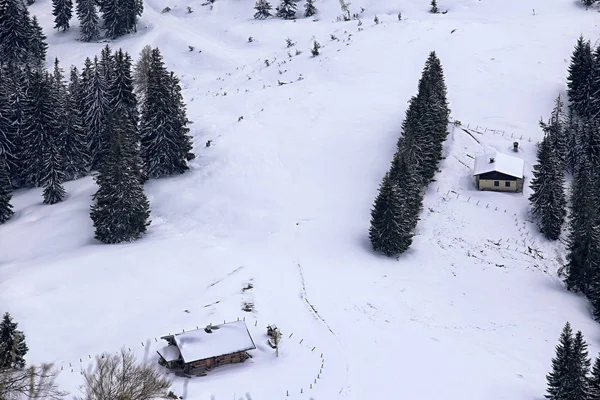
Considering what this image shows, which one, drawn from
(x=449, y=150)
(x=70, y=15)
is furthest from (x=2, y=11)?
(x=449, y=150)

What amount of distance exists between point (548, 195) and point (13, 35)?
239 feet

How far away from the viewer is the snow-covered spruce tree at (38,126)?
218ft

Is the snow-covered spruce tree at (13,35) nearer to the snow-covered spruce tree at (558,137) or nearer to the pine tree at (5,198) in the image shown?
the pine tree at (5,198)

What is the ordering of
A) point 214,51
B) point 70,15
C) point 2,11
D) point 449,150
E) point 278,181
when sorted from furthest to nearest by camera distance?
point 70,15, point 214,51, point 2,11, point 449,150, point 278,181

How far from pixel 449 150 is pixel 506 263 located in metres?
16.2

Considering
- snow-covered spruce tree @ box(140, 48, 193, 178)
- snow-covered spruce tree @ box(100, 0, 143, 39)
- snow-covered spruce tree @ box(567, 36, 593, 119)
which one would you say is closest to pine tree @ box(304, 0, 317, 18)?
snow-covered spruce tree @ box(100, 0, 143, 39)

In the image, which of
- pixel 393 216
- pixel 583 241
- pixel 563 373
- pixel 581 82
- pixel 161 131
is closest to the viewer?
pixel 563 373

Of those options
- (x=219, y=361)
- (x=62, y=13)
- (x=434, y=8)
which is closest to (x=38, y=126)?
(x=219, y=361)

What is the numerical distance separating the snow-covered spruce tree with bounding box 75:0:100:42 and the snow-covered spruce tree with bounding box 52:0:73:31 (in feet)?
9.90

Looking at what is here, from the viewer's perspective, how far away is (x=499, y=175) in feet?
214

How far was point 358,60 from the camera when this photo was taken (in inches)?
3467

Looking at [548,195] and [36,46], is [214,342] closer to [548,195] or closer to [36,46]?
[548,195]

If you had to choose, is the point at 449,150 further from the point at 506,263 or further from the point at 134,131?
the point at 134,131

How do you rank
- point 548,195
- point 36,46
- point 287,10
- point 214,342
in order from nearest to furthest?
point 214,342, point 548,195, point 36,46, point 287,10
